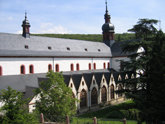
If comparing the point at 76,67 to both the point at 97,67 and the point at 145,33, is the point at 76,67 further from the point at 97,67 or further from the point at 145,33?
the point at 145,33

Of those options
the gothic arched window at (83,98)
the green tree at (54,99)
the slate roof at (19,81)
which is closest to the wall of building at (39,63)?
the slate roof at (19,81)

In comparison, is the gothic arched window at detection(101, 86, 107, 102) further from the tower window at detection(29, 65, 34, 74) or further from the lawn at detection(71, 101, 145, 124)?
the tower window at detection(29, 65, 34, 74)

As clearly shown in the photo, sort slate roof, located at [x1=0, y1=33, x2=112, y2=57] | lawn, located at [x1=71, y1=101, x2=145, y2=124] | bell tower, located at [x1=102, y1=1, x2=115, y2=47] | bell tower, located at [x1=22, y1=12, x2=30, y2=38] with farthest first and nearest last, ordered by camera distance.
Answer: bell tower, located at [x1=102, y1=1, x2=115, y2=47]
bell tower, located at [x1=22, y1=12, x2=30, y2=38]
slate roof, located at [x1=0, y1=33, x2=112, y2=57]
lawn, located at [x1=71, y1=101, x2=145, y2=124]

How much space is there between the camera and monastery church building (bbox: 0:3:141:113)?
2566 cm

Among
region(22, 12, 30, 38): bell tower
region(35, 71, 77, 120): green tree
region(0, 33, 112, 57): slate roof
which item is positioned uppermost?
region(22, 12, 30, 38): bell tower

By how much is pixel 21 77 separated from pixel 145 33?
3457 centimetres

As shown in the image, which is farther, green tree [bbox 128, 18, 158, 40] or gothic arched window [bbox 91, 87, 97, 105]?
green tree [bbox 128, 18, 158, 40]

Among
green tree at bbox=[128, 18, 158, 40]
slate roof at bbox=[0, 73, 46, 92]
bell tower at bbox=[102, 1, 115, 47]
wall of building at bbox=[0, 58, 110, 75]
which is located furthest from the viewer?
bell tower at bbox=[102, 1, 115, 47]

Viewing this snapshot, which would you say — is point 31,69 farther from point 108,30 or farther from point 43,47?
point 108,30

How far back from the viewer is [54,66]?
31359 mm

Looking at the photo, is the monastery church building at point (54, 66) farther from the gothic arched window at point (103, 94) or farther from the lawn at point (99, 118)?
the lawn at point (99, 118)

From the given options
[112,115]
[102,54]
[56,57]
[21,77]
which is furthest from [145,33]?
[21,77]

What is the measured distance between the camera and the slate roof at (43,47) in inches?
1070

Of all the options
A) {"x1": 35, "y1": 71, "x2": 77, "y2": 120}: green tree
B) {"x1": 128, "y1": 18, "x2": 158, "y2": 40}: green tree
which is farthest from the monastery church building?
{"x1": 128, "y1": 18, "x2": 158, "y2": 40}: green tree
